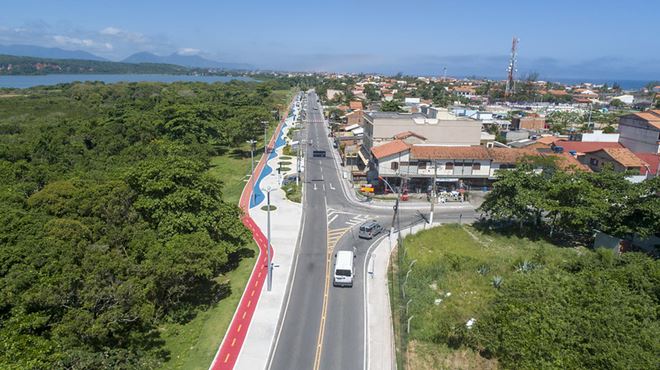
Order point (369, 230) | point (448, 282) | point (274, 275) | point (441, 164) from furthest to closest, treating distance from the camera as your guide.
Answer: point (441, 164), point (369, 230), point (274, 275), point (448, 282)

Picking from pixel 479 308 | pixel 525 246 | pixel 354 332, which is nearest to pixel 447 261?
pixel 479 308

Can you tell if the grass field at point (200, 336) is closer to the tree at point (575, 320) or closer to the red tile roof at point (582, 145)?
the tree at point (575, 320)

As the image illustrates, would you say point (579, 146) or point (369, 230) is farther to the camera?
point (579, 146)

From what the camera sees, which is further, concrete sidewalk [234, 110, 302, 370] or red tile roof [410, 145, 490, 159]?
red tile roof [410, 145, 490, 159]

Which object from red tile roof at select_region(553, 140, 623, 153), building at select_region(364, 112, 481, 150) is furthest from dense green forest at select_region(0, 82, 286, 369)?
red tile roof at select_region(553, 140, 623, 153)

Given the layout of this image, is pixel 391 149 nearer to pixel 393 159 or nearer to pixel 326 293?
pixel 393 159

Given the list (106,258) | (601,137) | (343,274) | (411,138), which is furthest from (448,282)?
(601,137)

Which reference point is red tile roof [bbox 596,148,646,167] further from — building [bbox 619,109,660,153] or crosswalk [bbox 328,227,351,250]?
crosswalk [bbox 328,227,351,250]

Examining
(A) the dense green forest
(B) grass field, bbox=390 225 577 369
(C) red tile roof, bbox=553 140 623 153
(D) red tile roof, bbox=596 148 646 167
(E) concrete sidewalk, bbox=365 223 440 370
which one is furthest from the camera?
(C) red tile roof, bbox=553 140 623 153
